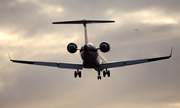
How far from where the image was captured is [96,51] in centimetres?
4556

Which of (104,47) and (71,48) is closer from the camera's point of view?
(104,47)

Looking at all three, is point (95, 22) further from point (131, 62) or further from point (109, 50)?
point (131, 62)

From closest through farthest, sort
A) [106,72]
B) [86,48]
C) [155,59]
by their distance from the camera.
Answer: [86,48] < [155,59] < [106,72]

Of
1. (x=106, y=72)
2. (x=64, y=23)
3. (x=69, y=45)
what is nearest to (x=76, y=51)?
(x=69, y=45)

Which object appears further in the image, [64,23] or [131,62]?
[131,62]

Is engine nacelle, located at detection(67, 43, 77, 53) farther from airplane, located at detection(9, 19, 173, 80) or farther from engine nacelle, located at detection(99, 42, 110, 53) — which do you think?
engine nacelle, located at detection(99, 42, 110, 53)

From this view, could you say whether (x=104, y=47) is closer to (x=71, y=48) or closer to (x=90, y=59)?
(x=90, y=59)

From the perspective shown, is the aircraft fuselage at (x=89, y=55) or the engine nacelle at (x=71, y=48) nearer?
the aircraft fuselage at (x=89, y=55)

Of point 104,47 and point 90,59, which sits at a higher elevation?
point 104,47

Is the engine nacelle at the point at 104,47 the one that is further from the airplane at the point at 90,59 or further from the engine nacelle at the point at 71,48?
the engine nacelle at the point at 71,48

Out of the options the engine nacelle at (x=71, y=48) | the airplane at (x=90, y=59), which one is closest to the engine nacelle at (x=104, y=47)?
the airplane at (x=90, y=59)

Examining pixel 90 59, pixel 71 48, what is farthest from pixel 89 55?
pixel 71 48

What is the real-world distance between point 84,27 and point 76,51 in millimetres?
3349

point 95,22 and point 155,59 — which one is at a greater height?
point 95,22
